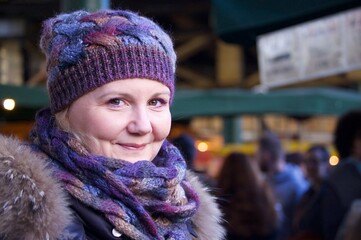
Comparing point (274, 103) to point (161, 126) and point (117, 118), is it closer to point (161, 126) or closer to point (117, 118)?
point (161, 126)

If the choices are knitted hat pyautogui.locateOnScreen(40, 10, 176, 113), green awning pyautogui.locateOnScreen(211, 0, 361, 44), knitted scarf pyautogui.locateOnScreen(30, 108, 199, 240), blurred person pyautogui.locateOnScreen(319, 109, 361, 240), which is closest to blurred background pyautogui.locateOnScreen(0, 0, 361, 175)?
green awning pyautogui.locateOnScreen(211, 0, 361, 44)

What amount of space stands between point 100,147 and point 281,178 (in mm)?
5576

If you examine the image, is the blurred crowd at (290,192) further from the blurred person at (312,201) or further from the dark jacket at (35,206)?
the dark jacket at (35,206)

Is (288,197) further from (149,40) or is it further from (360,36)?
(149,40)

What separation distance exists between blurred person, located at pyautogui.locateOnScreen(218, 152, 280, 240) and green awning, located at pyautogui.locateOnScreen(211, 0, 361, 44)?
7.39 ft

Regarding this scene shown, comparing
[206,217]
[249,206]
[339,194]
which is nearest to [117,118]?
[206,217]

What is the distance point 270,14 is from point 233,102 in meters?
5.29

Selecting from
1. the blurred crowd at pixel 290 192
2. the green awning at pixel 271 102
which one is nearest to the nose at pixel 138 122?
the blurred crowd at pixel 290 192

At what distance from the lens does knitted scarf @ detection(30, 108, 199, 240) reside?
1.94 meters

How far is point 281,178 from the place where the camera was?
7.42 meters

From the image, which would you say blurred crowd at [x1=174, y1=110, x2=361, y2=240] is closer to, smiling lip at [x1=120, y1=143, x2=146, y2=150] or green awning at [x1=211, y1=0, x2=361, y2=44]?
green awning at [x1=211, y1=0, x2=361, y2=44]

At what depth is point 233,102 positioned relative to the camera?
8.62m

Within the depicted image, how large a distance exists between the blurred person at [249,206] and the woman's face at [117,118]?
3683mm

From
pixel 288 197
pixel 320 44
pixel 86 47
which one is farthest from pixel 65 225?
pixel 288 197
